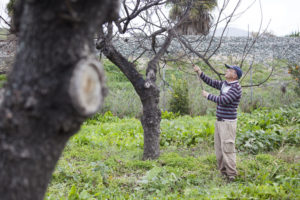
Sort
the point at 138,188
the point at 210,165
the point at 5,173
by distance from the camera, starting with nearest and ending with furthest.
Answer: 1. the point at 5,173
2. the point at 138,188
3. the point at 210,165

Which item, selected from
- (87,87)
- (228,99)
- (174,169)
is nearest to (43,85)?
(87,87)

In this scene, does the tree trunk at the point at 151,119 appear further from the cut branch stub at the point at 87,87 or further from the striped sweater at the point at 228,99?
the cut branch stub at the point at 87,87

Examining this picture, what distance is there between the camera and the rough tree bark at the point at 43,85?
3.78 ft

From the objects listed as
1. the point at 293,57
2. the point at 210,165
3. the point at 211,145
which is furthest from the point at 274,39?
the point at 210,165

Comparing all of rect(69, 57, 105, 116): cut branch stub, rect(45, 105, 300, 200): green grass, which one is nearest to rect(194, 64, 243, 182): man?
rect(45, 105, 300, 200): green grass

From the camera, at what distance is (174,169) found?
4289mm

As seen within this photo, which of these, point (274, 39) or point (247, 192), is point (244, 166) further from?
point (274, 39)

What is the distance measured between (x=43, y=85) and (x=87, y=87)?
0.19 m

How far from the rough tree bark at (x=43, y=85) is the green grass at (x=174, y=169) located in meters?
2.10

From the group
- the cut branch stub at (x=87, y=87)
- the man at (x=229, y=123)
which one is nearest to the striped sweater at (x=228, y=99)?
the man at (x=229, y=123)

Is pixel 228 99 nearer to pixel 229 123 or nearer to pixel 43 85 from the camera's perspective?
pixel 229 123

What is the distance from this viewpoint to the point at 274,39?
62.1 ft

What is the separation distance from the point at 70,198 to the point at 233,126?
2.60m

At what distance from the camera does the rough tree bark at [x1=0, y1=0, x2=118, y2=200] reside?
3.78ft
